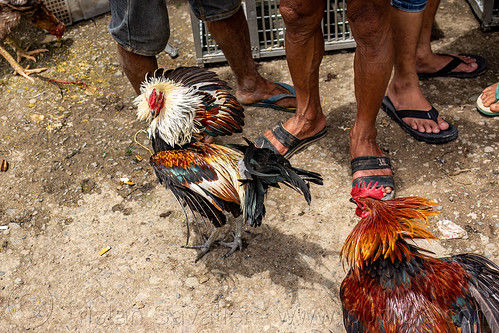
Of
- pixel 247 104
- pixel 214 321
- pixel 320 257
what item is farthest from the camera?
pixel 247 104

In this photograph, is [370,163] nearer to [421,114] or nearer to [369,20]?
[421,114]

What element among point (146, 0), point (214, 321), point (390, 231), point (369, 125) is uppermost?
point (146, 0)

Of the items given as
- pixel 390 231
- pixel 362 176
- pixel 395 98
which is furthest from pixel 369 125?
pixel 390 231

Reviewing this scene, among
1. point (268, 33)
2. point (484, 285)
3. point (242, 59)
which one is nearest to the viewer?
point (484, 285)

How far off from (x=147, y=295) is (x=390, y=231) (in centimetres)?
139

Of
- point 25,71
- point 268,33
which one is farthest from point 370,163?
point 25,71

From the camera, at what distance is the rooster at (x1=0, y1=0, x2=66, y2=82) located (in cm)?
459

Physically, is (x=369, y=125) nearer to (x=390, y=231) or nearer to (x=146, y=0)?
(x=390, y=231)

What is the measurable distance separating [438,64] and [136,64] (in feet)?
7.42

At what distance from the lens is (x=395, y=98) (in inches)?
144

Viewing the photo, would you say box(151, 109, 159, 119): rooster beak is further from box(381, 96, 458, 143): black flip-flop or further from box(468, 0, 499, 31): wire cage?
box(468, 0, 499, 31): wire cage

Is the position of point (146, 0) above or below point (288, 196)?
above

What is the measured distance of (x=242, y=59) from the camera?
3725 millimetres

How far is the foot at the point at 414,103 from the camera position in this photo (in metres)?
3.45
